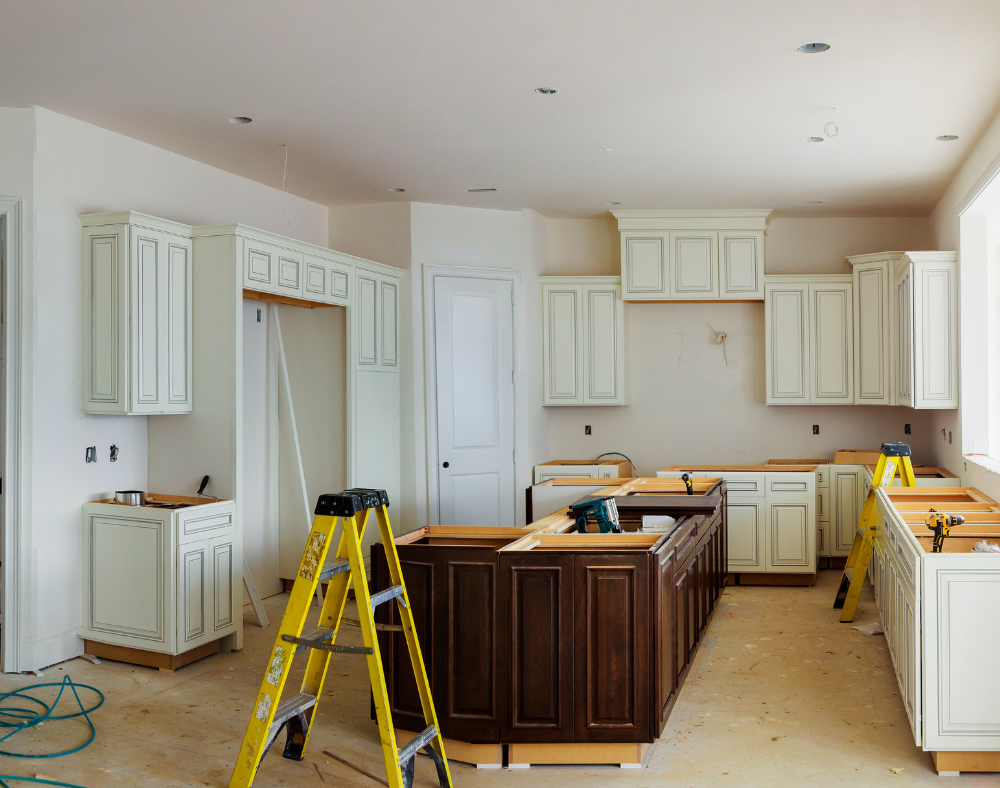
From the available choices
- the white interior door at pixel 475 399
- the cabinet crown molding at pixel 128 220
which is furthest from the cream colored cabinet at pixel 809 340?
the cabinet crown molding at pixel 128 220

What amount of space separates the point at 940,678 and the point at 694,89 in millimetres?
2817

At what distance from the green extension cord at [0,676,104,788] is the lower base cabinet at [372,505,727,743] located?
147 cm

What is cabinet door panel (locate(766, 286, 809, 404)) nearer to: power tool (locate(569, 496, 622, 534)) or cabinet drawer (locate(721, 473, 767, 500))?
cabinet drawer (locate(721, 473, 767, 500))

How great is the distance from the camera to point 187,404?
475 cm

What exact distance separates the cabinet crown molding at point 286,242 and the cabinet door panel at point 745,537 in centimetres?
315

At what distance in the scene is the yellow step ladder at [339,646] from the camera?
8.98 feet

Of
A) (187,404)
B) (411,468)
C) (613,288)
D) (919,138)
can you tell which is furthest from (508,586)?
(613,288)

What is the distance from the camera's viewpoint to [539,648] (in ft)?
10.2

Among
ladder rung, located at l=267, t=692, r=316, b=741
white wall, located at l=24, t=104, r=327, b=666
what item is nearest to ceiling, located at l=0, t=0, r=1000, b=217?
white wall, located at l=24, t=104, r=327, b=666

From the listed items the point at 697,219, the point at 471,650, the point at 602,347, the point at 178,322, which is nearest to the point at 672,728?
the point at 471,650

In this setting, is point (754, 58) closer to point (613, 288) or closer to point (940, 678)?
point (940, 678)

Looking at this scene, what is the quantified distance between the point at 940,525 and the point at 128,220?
4.15m

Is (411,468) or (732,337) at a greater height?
(732,337)

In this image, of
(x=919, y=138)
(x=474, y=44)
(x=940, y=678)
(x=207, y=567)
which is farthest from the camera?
(x=919, y=138)
